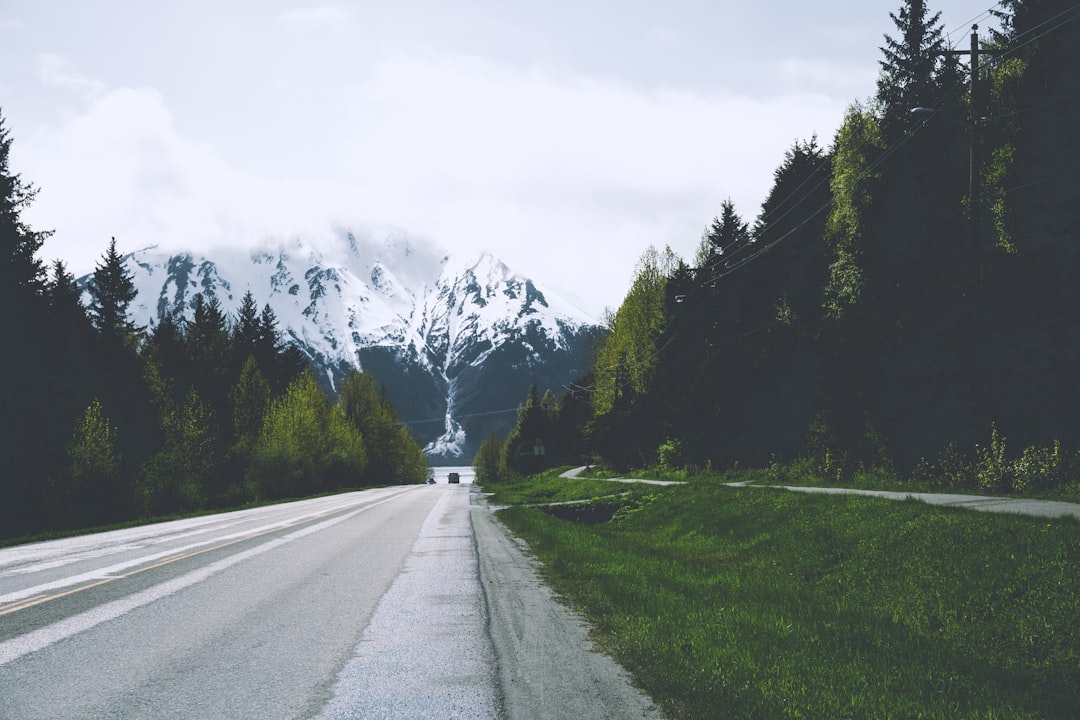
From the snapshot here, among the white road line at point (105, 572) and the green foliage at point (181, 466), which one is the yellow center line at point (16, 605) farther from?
the green foliage at point (181, 466)

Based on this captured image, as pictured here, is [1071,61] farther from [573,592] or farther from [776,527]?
[573,592]

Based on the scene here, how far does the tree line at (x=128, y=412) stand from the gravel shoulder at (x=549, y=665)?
80.2 ft

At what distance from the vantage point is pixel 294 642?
6957 mm

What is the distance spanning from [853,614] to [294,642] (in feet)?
21.8

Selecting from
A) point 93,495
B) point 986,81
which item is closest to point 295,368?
point 93,495

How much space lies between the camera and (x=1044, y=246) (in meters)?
24.0

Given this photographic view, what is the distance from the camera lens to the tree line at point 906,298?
19078 mm

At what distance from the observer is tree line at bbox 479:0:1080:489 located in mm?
19078

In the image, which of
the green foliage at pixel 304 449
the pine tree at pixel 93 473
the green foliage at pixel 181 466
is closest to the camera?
the pine tree at pixel 93 473

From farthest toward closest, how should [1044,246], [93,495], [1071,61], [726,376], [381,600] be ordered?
[726,376] < [93,495] < [1071,61] < [1044,246] < [381,600]

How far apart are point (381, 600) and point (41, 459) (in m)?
24.4

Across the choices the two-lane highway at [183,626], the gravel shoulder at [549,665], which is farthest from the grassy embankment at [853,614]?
the two-lane highway at [183,626]

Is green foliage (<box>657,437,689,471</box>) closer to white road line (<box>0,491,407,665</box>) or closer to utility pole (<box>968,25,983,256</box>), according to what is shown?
utility pole (<box>968,25,983,256</box>)

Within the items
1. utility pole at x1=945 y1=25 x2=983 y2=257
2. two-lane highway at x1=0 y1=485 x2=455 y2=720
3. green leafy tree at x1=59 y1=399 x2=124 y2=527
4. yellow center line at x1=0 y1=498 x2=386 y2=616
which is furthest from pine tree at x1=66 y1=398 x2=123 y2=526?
utility pole at x1=945 y1=25 x2=983 y2=257
